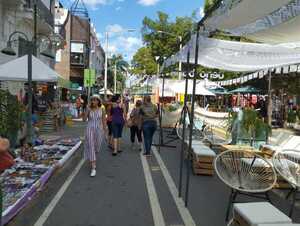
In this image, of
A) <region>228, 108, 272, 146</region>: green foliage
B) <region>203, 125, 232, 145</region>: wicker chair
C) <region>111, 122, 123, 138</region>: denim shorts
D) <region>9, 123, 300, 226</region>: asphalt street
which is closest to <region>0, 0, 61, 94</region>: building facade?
<region>111, 122, 123, 138</region>: denim shorts

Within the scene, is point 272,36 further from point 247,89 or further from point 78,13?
point 78,13

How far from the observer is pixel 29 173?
25.9 feet

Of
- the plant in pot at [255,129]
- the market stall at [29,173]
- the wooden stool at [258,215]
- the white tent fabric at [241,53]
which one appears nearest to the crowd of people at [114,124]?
the market stall at [29,173]

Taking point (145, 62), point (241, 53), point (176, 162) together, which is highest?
point (145, 62)

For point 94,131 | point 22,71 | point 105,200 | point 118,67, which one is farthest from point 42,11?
point 118,67

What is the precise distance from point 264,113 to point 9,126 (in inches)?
781

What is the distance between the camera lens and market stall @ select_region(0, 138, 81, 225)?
601cm

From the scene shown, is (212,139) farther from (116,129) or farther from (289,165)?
(289,165)

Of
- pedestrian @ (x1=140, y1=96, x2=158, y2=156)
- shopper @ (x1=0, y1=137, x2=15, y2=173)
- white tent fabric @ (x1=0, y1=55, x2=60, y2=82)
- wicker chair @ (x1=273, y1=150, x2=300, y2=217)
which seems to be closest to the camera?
shopper @ (x1=0, y1=137, x2=15, y2=173)

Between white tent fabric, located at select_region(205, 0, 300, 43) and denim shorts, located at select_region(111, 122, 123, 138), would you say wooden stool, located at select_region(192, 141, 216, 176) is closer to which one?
denim shorts, located at select_region(111, 122, 123, 138)

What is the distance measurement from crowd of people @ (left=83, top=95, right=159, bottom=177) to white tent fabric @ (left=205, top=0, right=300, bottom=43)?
392 cm

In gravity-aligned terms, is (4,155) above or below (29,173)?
above

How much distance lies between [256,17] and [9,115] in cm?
605

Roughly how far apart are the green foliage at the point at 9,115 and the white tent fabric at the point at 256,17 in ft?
16.6
